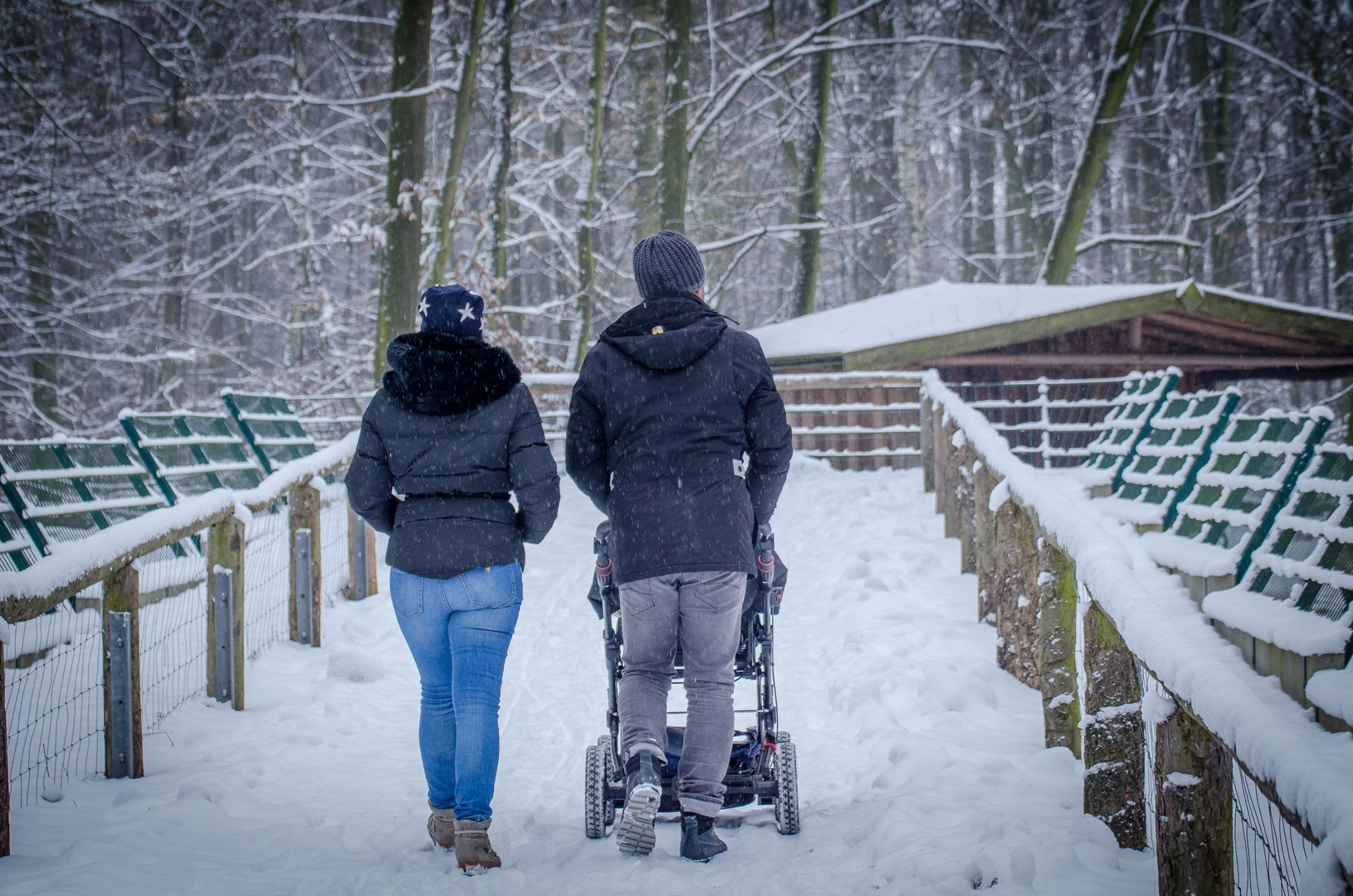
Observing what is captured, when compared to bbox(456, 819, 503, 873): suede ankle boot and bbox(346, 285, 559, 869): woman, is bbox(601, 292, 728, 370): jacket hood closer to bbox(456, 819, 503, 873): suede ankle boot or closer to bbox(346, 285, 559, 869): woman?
bbox(346, 285, 559, 869): woman

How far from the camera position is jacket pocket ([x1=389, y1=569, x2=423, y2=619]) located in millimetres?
2881

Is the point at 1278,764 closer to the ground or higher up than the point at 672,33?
closer to the ground

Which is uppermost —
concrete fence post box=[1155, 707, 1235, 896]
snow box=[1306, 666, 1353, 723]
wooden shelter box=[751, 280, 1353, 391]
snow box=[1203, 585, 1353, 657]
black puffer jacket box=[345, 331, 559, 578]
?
wooden shelter box=[751, 280, 1353, 391]

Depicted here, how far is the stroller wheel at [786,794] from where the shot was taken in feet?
10.3

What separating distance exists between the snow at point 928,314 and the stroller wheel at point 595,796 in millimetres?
10491

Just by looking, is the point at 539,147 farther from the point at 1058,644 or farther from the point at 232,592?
the point at 1058,644

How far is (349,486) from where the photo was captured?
300 centimetres

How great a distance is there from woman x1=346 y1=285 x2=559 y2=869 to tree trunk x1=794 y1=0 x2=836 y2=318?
45.7 ft

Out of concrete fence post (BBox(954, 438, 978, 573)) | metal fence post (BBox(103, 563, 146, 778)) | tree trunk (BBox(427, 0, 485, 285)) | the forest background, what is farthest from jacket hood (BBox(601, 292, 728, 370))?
tree trunk (BBox(427, 0, 485, 285))

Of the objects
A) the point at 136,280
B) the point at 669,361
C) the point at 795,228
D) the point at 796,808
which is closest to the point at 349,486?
the point at 669,361

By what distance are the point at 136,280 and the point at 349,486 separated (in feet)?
70.8

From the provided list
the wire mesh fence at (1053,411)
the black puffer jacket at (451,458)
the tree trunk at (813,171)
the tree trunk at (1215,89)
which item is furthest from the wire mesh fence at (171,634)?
the tree trunk at (1215,89)

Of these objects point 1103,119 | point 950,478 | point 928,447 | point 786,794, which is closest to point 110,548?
point 786,794

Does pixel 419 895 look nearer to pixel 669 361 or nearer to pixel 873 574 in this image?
pixel 669 361
